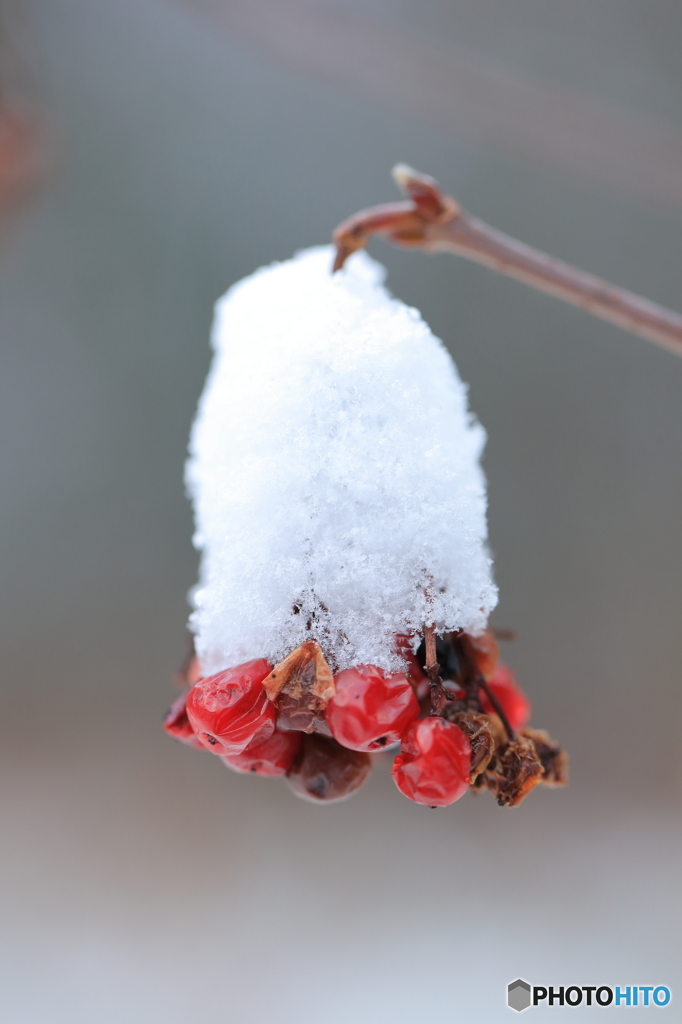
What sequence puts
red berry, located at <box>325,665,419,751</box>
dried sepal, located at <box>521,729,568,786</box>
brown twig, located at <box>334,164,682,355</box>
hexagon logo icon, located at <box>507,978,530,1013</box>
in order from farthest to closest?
hexagon logo icon, located at <box>507,978,530,1013</box>, brown twig, located at <box>334,164,682,355</box>, dried sepal, located at <box>521,729,568,786</box>, red berry, located at <box>325,665,419,751</box>

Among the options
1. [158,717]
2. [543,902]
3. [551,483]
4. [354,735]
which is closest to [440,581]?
[354,735]

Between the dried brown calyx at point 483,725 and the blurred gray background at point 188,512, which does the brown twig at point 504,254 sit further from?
the blurred gray background at point 188,512

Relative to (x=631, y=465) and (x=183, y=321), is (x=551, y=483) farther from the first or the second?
(x=183, y=321)

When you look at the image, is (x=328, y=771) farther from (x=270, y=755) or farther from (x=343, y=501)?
(x=343, y=501)

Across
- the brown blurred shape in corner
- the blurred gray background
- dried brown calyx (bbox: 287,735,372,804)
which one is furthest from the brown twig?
the blurred gray background

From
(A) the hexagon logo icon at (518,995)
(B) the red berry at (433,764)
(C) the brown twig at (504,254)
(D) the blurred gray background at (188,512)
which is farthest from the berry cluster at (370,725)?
(D) the blurred gray background at (188,512)

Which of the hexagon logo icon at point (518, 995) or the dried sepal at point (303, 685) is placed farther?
the hexagon logo icon at point (518, 995)

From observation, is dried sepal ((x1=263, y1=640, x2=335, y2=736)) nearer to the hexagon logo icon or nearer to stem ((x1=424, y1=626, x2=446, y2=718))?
stem ((x1=424, y1=626, x2=446, y2=718))

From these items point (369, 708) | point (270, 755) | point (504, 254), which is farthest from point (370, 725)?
point (504, 254)
